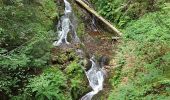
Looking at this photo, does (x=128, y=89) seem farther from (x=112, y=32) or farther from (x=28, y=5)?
(x=112, y=32)

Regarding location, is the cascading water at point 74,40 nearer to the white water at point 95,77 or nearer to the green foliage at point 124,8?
the white water at point 95,77

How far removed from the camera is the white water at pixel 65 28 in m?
14.4

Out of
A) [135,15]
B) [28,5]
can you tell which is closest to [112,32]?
[135,15]

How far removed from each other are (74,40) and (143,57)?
4.82 metres

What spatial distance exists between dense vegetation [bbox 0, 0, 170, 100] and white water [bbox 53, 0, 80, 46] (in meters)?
1.30

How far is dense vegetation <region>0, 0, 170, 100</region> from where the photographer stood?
9.70 metres

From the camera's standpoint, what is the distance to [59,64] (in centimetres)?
1252

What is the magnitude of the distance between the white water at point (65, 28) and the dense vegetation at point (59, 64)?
1303mm

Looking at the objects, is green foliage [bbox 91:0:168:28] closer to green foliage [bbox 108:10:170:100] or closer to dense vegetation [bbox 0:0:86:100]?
green foliage [bbox 108:10:170:100]

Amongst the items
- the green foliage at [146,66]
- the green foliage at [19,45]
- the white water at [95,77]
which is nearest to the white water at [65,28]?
the white water at [95,77]

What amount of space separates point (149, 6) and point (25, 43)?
690 centimetres

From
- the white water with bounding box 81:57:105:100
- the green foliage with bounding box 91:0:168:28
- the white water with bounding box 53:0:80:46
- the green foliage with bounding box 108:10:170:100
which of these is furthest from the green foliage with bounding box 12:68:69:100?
the green foliage with bounding box 91:0:168:28

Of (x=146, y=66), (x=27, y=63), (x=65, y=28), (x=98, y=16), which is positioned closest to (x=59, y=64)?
(x=27, y=63)

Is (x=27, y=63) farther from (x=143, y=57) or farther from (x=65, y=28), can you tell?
(x=65, y=28)
